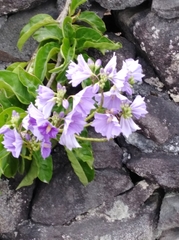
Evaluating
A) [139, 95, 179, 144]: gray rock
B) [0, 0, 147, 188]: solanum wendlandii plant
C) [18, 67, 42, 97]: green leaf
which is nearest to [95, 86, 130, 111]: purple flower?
[0, 0, 147, 188]: solanum wendlandii plant

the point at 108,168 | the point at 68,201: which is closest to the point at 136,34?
the point at 108,168

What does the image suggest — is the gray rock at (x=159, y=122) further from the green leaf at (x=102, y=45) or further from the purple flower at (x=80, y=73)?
the purple flower at (x=80, y=73)

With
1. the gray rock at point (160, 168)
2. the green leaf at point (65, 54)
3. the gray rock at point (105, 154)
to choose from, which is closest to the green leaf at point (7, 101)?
the green leaf at point (65, 54)

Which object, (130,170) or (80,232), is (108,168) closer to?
(130,170)

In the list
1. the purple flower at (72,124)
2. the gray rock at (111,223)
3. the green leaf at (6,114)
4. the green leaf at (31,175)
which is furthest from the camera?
the gray rock at (111,223)

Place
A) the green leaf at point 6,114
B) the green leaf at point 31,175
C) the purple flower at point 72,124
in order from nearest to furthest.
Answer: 1. the purple flower at point 72,124
2. the green leaf at point 6,114
3. the green leaf at point 31,175

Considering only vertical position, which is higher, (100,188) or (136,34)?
(136,34)

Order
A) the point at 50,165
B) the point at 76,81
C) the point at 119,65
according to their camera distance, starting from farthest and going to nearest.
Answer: the point at 119,65, the point at 50,165, the point at 76,81
